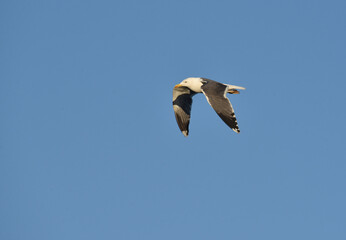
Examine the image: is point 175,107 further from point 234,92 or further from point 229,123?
point 229,123

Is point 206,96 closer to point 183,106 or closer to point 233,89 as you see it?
point 233,89

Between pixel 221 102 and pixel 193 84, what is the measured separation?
4717 millimetres

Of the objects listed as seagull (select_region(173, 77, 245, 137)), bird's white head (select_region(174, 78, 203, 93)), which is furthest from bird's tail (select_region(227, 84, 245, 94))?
bird's white head (select_region(174, 78, 203, 93))

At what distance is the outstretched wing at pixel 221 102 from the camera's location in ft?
80.1

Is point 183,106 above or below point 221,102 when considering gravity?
above

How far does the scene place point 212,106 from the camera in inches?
993

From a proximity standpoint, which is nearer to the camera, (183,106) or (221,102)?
(221,102)

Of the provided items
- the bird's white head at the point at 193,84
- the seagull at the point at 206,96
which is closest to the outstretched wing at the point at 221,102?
the seagull at the point at 206,96

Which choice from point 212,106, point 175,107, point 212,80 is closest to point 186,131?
point 175,107

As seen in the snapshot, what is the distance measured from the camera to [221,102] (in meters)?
25.2

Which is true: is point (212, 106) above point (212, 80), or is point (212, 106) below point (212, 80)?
below

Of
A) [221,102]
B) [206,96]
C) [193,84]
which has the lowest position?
[221,102]

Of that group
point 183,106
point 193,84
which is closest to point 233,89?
point 193,84

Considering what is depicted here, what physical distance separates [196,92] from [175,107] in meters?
1.50
